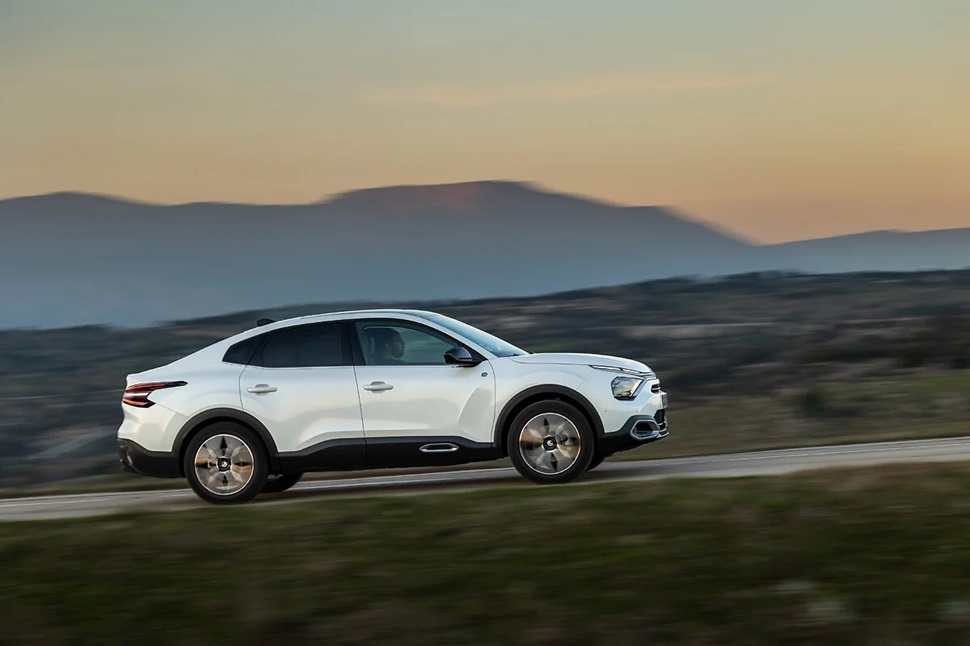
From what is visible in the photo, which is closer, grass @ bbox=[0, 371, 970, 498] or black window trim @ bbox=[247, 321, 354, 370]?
black window trim @ bbox=[247, 321, 354, 370]

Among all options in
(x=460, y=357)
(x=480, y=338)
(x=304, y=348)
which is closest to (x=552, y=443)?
(x=460, y=357)

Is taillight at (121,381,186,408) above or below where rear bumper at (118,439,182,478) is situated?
above

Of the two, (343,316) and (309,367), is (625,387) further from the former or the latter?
(309,367)

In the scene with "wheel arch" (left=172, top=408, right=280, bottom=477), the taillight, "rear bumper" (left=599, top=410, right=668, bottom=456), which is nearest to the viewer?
"rear bumper" (left=599, top=410, right=668, bottom=456)

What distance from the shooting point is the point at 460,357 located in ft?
Result: 36.9

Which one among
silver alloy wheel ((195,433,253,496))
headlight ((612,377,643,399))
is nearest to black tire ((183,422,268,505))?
silver alloy wheel ((195,433,253,496))

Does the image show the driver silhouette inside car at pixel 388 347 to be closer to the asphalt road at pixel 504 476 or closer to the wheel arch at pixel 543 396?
the wheel arch at pixel 543 396

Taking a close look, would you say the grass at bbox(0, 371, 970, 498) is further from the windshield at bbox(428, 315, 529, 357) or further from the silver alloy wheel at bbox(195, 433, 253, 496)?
the windshield at bbox(428, 315, 529, 357)

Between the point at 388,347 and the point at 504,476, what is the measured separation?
215cm

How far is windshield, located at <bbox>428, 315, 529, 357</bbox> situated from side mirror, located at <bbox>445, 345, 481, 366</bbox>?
0.95ft

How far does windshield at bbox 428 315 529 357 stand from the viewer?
11.6 m

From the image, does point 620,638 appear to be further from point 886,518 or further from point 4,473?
point 4,473

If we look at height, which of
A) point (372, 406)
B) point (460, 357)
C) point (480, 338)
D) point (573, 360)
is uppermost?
point (480, 338)

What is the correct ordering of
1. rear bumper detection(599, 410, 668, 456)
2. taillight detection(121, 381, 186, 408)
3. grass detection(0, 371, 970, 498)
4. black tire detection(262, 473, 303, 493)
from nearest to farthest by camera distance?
rear bumper detection(599, 410, 668, 456)
taillight detection(121, 381, 186, 408)
black tire detection(262, 473, 303, 493)
grass detection(0, 371, 970, 498)
